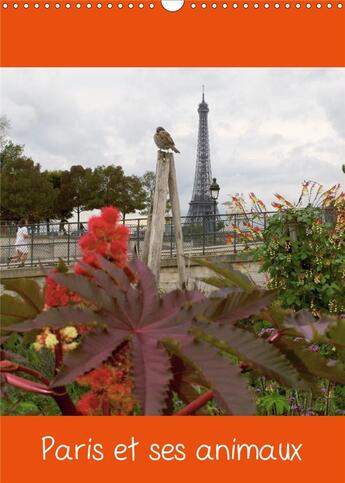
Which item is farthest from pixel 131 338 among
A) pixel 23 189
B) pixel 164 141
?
pixel 23 189

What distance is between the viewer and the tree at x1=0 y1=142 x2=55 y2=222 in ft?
122

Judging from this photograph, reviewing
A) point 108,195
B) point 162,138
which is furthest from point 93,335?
point 108,195

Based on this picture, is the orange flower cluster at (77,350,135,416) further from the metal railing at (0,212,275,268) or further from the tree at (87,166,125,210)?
the tree at (87,166,125,210)

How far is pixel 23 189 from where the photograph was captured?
1475 inches

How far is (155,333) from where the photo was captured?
657mm

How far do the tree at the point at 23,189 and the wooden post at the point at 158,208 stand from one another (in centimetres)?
3057

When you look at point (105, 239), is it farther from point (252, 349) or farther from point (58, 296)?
point (252, 349)

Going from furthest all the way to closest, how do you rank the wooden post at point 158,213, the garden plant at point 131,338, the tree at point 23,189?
the tree at point 23,189 < the wooden post at point 158,213 < the garden plant at point 131,338

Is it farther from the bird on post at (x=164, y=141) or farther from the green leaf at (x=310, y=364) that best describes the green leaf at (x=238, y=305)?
the bird on post at (x=164, y=141)

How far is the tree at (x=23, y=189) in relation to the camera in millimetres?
37125

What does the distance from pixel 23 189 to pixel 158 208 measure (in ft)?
106

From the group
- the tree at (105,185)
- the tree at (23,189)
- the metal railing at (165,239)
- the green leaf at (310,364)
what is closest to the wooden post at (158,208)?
the green leaf at (310,364)

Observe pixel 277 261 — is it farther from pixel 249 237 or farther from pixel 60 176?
pixel 60 176

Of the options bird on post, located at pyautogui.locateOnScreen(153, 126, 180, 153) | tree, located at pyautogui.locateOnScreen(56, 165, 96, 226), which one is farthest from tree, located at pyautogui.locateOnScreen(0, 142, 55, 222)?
bird on post, located at pyautogui.locateOnScreen(153, 126, 180, 153)
